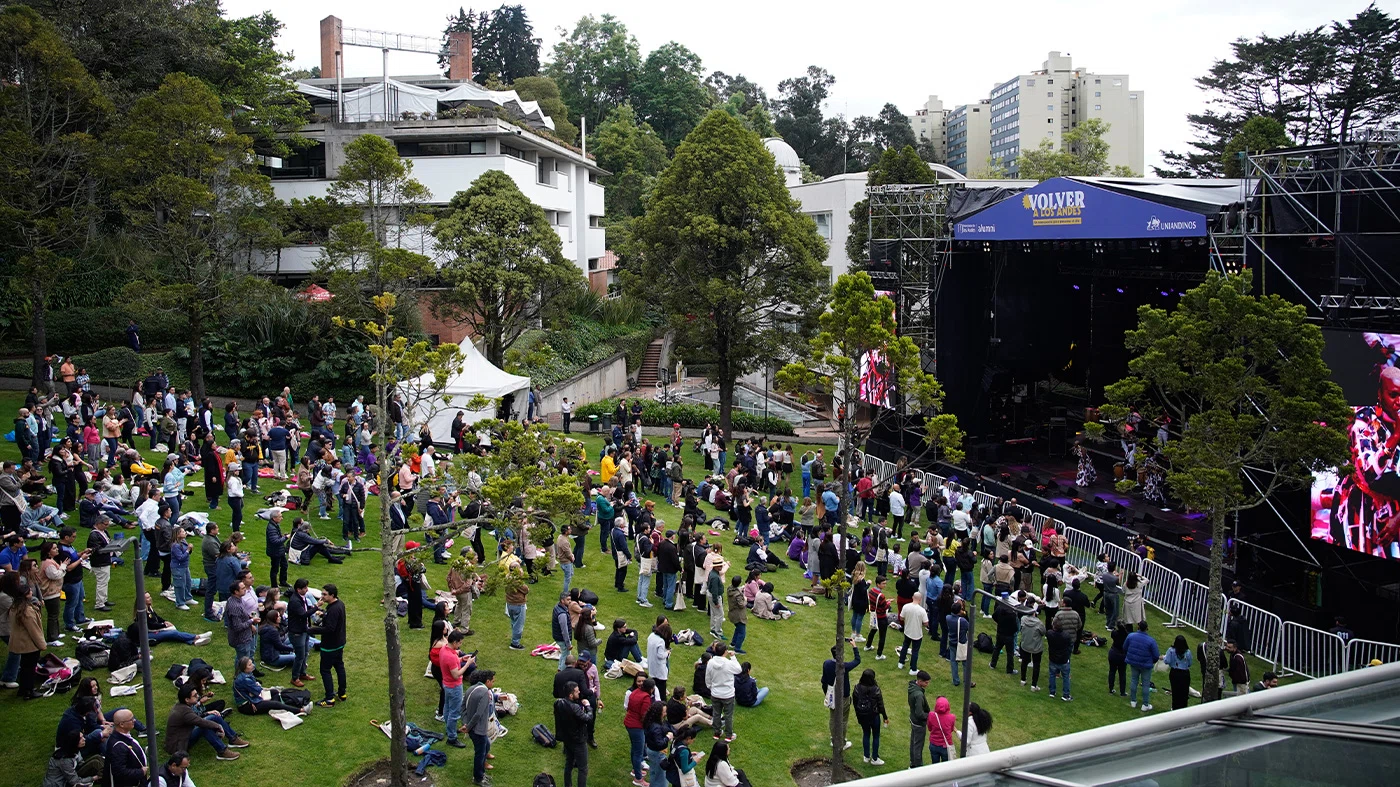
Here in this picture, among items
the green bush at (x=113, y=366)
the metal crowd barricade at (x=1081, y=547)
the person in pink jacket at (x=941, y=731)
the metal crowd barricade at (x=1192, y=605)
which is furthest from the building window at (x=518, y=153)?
the person in pink jacket at (x=941, y=731)

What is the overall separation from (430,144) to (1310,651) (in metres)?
31.1

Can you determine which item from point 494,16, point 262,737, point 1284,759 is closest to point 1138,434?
point 262,737

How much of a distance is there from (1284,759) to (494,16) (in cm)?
8298

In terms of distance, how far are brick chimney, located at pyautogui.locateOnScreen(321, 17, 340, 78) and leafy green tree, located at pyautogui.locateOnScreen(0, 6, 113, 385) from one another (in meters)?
18.7

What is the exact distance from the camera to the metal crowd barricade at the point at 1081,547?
768 inches

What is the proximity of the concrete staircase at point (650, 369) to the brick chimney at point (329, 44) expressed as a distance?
17.7 m

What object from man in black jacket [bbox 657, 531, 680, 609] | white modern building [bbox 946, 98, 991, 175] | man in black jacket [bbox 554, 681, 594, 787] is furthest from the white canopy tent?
white modern building [bbox 946, 98, 991, 175]

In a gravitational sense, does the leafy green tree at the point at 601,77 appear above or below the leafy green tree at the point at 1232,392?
above

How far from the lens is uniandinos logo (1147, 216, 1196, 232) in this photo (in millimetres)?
18305

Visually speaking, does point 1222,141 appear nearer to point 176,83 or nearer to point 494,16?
point 176,83

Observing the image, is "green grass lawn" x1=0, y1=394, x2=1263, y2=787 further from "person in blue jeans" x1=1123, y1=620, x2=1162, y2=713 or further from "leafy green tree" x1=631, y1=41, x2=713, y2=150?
"leafy green tree" x1=631, y1=41, x2=713, y2=150

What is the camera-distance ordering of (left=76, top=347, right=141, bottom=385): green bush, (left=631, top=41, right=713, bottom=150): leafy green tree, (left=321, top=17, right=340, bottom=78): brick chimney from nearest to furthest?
(left=76, top=347, right=141, bottom=385): green bush
(left=321, top=17, right=340, bottom=78): brick chimney
(left=631, top=41, right=713, bottom=150): leafy green tree

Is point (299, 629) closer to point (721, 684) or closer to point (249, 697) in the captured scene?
point (249, 697)

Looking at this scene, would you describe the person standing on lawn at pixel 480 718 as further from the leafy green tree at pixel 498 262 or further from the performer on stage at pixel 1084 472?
the leafy green tree at pixel 498 262
